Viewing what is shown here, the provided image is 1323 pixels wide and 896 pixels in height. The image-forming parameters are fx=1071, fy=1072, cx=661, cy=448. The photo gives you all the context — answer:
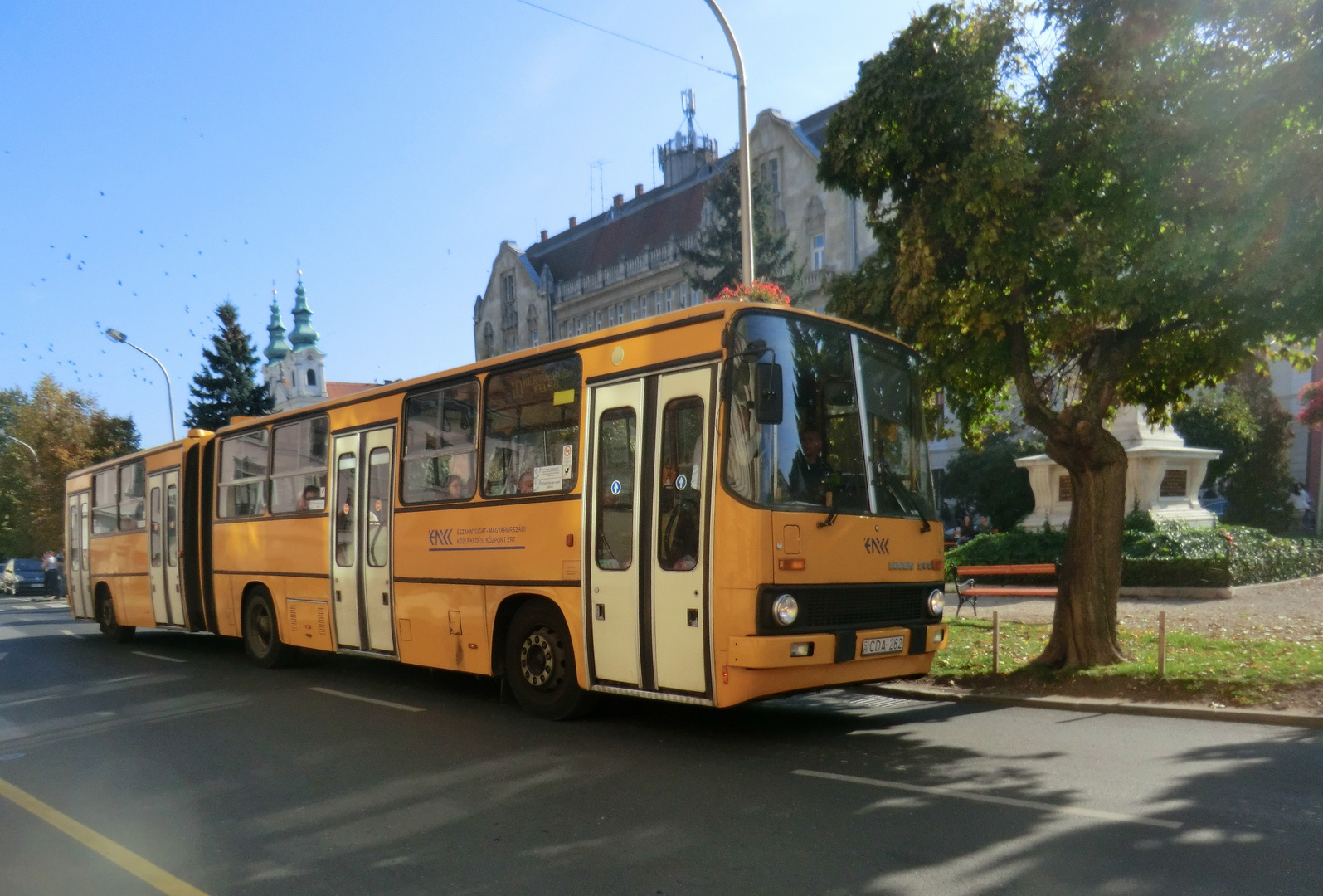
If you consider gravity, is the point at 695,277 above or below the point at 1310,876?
above

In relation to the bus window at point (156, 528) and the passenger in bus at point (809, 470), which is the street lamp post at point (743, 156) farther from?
the bus window at point (156, 528)

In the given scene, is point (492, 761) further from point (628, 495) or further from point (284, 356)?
point (284, 356)

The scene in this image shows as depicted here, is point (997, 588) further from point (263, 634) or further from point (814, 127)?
point (814, 127)

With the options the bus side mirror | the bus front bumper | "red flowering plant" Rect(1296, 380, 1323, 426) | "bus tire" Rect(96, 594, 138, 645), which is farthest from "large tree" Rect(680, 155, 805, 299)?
the bus side mirror

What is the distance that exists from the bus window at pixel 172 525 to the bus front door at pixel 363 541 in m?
5.33

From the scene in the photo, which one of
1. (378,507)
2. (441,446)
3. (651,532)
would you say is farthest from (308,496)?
(651,532)

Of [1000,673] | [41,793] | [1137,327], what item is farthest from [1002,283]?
[41,793]

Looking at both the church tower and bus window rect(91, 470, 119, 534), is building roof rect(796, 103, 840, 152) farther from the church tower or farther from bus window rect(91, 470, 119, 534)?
the church tower

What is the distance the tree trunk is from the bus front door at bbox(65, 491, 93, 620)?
1723cm

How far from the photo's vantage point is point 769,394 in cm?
714

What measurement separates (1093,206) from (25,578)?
50694 mm

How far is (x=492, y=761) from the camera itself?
7609 millimetres

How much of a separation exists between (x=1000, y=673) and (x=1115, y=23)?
651 cm

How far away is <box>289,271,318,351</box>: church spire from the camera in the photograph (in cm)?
10512
